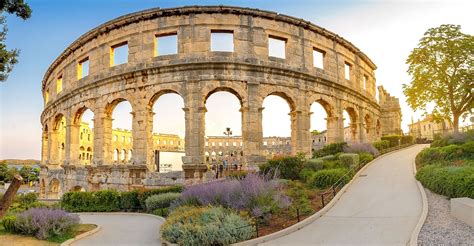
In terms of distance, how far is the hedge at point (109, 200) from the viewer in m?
14.5

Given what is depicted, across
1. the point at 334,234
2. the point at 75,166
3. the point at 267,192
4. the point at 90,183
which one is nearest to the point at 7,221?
the point at 267,192

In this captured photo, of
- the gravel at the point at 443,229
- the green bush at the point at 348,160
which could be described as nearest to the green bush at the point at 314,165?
the green bush at the point at 348,160

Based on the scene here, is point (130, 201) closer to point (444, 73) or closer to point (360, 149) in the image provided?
point (360, 149)

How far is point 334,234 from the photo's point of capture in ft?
25.3

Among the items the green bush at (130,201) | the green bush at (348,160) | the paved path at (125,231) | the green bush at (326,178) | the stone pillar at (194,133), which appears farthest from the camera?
the stone pillar at (194,133)

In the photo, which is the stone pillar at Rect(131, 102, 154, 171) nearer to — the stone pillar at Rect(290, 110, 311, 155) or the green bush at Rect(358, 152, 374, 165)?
the stone pillar at Rect(290, 110, 311, 155)

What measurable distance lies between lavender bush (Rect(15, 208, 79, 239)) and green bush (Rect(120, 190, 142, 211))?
17.4ft

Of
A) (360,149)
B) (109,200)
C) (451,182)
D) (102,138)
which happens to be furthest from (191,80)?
(451,182)

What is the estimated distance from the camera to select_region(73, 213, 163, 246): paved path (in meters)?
8.48

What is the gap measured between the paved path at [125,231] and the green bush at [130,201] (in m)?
1.39

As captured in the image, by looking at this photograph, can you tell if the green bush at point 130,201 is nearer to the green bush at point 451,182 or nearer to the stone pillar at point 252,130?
the stone pillar at point 252,130

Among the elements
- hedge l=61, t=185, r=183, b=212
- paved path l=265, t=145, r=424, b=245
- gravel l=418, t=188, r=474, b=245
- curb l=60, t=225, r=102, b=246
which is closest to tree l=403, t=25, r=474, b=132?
paved path l=265, t=145, r=424, b=245

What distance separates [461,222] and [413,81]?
59.7ft

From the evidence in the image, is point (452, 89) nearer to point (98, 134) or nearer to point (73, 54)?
point (98, 134)
